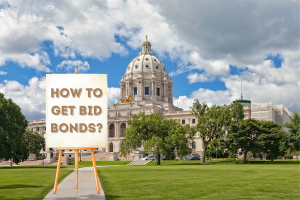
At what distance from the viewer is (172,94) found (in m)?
154

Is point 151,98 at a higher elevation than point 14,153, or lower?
higher

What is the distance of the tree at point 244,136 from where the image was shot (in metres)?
62.9

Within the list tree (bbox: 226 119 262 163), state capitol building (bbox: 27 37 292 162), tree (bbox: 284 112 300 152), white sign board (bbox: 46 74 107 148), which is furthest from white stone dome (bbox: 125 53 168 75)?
white sign board (bbox: 46 74 107 148)

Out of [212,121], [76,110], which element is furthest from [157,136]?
[76,110]

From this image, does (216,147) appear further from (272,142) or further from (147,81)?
(147,81)

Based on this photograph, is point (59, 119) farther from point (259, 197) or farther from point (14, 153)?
point (14, 153)

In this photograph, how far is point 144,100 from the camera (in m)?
140

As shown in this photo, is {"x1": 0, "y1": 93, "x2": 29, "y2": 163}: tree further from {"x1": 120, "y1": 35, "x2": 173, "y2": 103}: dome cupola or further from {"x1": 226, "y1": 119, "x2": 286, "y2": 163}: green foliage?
{"x1": 120, "y1": 35, "x2": 173, "y2": 103}: dome cupola

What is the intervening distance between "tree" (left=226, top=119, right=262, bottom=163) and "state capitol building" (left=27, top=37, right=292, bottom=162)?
152ft

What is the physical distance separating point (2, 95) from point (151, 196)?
45395mm

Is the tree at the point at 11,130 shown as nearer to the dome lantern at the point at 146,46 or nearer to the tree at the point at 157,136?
the tree at the point at 157,136

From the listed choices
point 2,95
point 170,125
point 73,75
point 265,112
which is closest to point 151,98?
point 265,112

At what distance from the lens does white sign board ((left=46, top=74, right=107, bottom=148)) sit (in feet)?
53.3

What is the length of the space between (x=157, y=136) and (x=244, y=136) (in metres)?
16.3
